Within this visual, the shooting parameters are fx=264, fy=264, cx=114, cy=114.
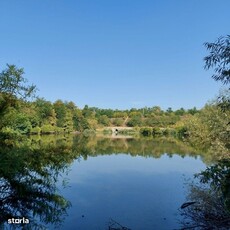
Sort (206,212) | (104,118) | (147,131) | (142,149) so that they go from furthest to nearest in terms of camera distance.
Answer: (104,118) < (147,131) < (142,149) < (206,212)

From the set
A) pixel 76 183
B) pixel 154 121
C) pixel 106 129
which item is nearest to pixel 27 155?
pixel 76 183

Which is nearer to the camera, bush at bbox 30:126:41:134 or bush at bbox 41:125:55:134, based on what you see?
bush at bbox 30:126:41:134

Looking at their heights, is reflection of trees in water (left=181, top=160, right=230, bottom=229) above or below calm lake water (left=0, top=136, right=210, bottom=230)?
above

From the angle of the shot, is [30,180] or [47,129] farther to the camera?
[47,129]

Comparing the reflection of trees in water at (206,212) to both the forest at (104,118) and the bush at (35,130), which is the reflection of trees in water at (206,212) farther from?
the bush at (35,130)

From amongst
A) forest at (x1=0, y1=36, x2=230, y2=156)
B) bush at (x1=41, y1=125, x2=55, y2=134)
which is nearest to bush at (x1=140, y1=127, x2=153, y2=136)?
forest at (x1=0, y1=36, x2=230, y2=156)

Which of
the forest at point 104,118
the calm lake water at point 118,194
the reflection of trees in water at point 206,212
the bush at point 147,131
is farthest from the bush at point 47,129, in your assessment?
the reflection of trees in water at point 206,212

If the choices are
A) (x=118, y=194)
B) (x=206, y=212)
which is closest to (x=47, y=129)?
(x=118, y=194)

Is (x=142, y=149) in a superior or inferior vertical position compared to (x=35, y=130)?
inferior

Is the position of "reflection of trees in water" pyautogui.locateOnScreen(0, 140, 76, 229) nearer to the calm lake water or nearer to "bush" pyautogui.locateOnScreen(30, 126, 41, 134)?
the calm lake water

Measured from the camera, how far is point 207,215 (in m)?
6.45

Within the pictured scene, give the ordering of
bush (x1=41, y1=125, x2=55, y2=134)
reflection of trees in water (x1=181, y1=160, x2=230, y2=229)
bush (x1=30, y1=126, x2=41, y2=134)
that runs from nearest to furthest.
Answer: reflection of trees in water (x1=181, y1=160, x2=230, y2=229)
bush (x1=30, y1=126, x2=41, y2=134)
bush (x1=41, y1=125, x2=55, y2=134)

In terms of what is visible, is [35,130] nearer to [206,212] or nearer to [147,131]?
[147,131]

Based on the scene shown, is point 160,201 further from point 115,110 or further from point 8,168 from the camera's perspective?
point 115,110
